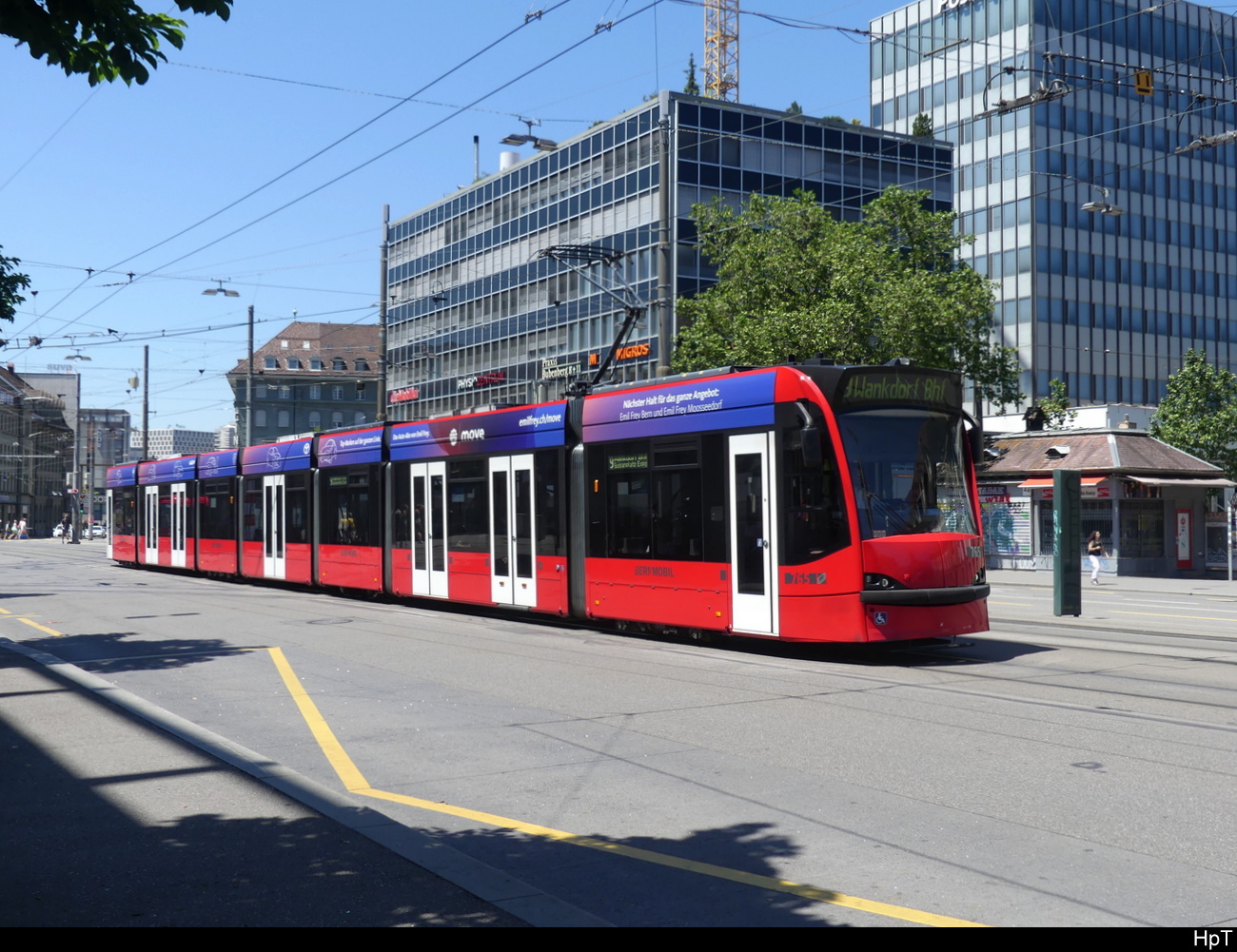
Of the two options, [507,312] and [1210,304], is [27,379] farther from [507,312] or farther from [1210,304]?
[1210,304]

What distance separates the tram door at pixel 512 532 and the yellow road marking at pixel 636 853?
8.82m

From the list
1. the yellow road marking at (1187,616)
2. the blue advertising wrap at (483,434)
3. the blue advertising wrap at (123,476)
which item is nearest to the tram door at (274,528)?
the blue advertising wrap at (483,434)

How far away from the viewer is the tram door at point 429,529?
65.3 feet

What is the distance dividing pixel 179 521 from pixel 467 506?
16469mm

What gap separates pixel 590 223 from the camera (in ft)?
192

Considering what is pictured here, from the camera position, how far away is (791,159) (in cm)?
5462

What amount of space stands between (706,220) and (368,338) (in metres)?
76.3

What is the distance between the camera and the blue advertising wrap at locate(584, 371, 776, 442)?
44.4 ft

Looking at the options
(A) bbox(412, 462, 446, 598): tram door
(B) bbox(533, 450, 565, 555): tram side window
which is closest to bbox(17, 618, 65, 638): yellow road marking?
(A) bbox(412, 462, 446, 598): tram door

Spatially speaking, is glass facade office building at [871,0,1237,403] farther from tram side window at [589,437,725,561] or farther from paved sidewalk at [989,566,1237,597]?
tram side window at [589,437,725,561]

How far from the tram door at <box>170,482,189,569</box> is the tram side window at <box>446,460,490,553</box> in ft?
49.1

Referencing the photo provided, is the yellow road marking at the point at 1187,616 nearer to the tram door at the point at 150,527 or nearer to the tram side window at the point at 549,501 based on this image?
the tram side window at the point at 549,501

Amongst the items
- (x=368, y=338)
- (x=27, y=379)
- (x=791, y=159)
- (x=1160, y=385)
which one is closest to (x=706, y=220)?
(x=791, y=159)

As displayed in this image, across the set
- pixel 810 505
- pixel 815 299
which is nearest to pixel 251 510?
pixel 815 299
